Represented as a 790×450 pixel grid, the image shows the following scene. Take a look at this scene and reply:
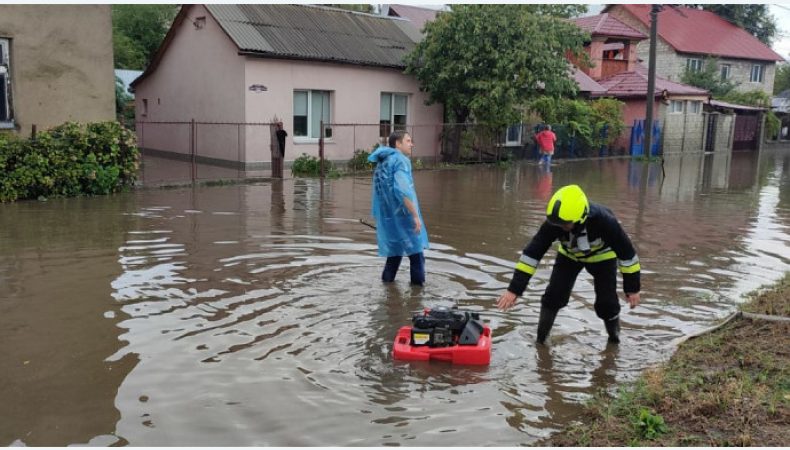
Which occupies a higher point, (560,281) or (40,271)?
(560,281)

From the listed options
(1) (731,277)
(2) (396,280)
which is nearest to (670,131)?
(1) (731,277)

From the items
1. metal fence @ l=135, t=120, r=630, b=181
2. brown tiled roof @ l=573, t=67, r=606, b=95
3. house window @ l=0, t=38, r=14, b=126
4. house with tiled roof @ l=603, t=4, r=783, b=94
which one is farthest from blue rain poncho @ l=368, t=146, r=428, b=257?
house with tiled roof @ l=603, t=4, r=783, b=94

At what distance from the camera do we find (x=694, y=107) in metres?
36.3

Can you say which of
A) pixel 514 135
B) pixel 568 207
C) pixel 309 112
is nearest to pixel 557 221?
pixel 568 207

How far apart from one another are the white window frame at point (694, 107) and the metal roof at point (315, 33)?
56.0ft

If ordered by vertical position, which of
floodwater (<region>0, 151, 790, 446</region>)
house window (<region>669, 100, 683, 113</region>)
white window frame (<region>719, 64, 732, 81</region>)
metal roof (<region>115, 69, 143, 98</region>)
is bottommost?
floodwater (<region>0, 151, 790, 446</region>)

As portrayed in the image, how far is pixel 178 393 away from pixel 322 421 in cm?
108

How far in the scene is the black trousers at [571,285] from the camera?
5.55 metres

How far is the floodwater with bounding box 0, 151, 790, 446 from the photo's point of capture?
438 centimetres

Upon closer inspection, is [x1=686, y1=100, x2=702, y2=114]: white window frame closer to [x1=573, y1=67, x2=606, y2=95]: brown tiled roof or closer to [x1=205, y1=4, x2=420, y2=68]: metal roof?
[x1=573, y1=67, x2=606, y2=95]: brown tiled roof

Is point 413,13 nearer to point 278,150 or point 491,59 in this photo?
point 491,59

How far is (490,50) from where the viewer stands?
2222 centimetres

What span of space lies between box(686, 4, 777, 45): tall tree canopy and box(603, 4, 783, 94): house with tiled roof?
3.55 feet

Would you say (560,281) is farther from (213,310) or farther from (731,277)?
(731,277)
